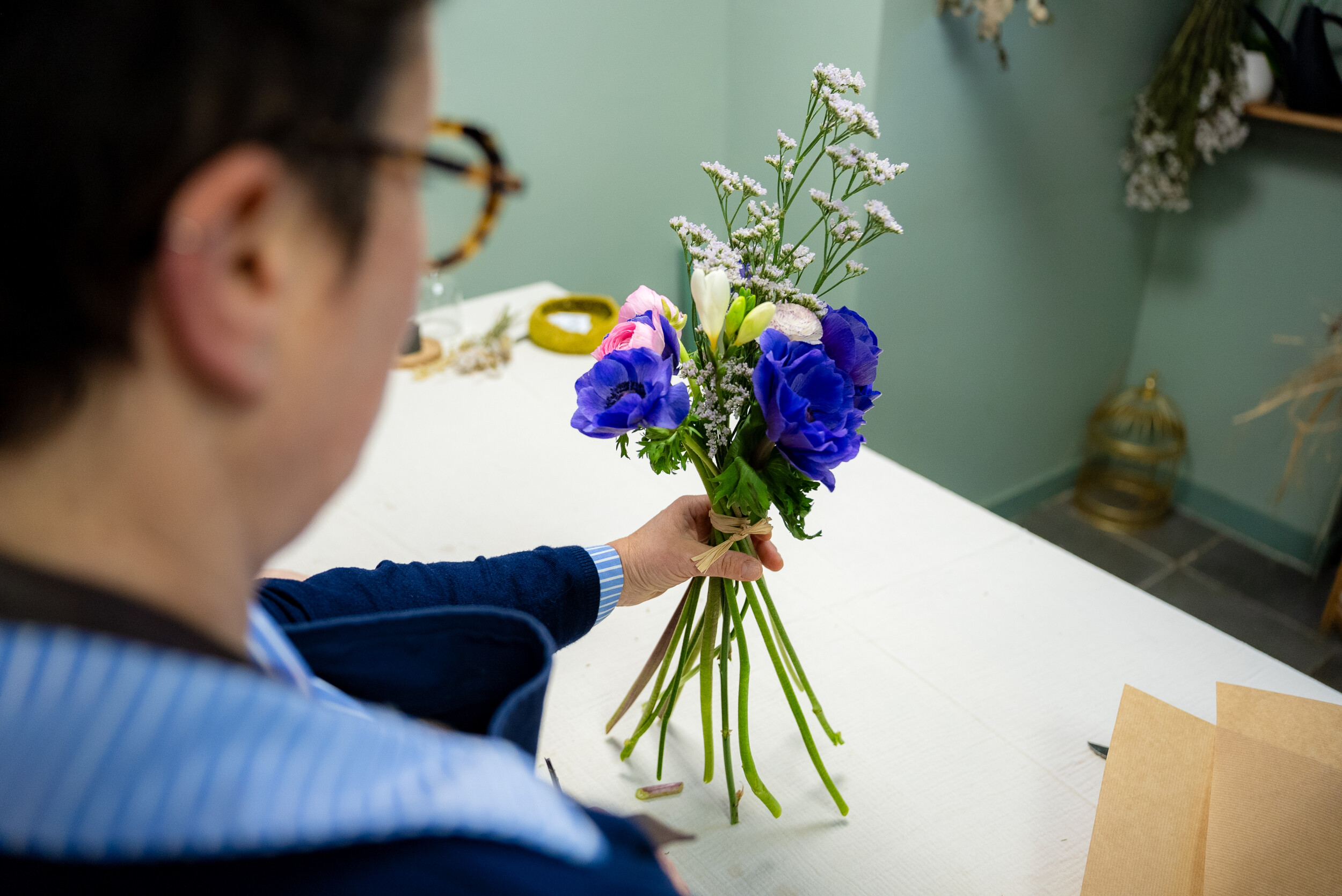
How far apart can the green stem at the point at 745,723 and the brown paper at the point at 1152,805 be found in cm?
27

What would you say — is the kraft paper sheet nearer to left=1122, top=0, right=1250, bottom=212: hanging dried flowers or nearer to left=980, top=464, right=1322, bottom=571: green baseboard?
left=980, top=464, right=1322, bottom=571: green baseboard

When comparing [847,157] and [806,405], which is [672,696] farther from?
[847,157]

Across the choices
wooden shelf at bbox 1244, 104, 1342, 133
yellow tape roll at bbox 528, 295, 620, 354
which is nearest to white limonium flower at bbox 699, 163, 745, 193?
yellow tape roll at bbox 528, 295, 620, 354

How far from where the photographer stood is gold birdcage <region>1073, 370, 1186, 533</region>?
116 inches

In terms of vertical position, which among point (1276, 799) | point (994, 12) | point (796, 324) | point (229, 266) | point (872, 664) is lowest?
point (872, 664)

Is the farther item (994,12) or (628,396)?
(994,12)

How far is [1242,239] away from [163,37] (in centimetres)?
300

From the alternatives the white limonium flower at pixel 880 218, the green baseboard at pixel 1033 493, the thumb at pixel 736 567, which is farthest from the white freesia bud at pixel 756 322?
the green baseboard at pixel 1033 493

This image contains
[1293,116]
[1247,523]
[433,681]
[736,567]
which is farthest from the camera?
[1247,523]

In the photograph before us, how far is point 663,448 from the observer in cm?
76

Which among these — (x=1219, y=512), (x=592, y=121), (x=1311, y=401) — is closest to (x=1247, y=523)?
(x=1219, y=512)

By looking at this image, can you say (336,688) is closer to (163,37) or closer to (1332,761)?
(163,37)

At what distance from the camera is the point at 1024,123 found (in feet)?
8.05

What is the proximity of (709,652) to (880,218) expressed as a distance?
1.37 ft
